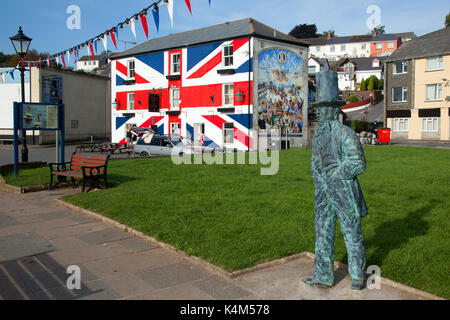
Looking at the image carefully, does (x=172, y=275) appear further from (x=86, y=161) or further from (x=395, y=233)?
(x=86, y=161)

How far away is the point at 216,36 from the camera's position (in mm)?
30312

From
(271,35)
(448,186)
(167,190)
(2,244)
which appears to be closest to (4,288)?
(2,244)

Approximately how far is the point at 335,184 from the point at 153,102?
30.5 meters

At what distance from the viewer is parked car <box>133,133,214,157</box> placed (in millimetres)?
21312

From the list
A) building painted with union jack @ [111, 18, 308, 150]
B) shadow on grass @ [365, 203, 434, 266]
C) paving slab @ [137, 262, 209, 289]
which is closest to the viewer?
paving slab @ [137, 262, 209, 289]

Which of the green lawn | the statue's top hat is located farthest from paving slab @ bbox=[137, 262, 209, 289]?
the statue's top hat

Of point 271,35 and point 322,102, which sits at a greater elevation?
point 271,35

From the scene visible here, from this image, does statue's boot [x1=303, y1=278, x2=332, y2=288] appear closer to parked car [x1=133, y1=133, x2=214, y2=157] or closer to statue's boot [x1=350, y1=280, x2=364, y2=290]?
statue's boot [x1=350, y1=280, x2=364, y2=290]

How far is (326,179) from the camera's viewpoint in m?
4.67

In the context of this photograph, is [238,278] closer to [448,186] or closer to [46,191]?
[448,186]

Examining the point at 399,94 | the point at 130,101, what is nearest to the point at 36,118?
the point at 130,101

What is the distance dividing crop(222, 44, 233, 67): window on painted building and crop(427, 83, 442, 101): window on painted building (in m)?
23.8
